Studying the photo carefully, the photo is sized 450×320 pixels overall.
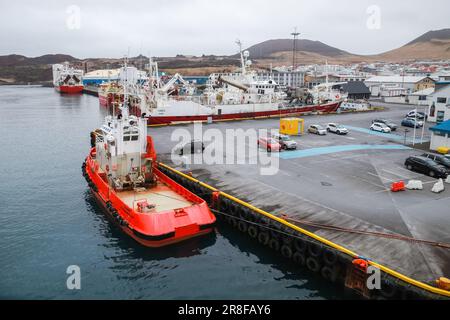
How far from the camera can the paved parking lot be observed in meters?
15.4

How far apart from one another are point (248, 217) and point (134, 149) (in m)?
9.33

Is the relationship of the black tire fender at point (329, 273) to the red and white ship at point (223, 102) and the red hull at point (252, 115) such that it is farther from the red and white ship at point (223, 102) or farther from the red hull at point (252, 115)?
the red hull at point (252, 115)

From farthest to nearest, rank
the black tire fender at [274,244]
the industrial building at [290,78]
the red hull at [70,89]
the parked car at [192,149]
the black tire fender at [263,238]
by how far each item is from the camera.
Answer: the red hull at [70,89] < the industrial building at [290,78] < the parked car at [192,149] < the black tire fender at [263,238] < the black tire fender at [274,244]

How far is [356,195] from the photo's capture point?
22344 mm

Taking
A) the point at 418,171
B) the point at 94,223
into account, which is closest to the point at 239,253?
the point at 94,223

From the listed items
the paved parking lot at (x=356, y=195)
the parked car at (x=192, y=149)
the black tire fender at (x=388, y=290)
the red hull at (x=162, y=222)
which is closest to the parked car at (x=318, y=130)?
the paved parking lot at (x=356, y=195)

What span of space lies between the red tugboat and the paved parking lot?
3.71 metres

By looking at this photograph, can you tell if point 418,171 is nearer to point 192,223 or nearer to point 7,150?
point 192,223

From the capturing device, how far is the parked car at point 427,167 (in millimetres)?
26438

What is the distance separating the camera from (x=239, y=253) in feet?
63.3

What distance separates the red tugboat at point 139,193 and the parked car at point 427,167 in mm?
18091

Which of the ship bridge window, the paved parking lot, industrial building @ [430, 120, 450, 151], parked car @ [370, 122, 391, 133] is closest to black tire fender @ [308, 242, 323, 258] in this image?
the paved parking lot
